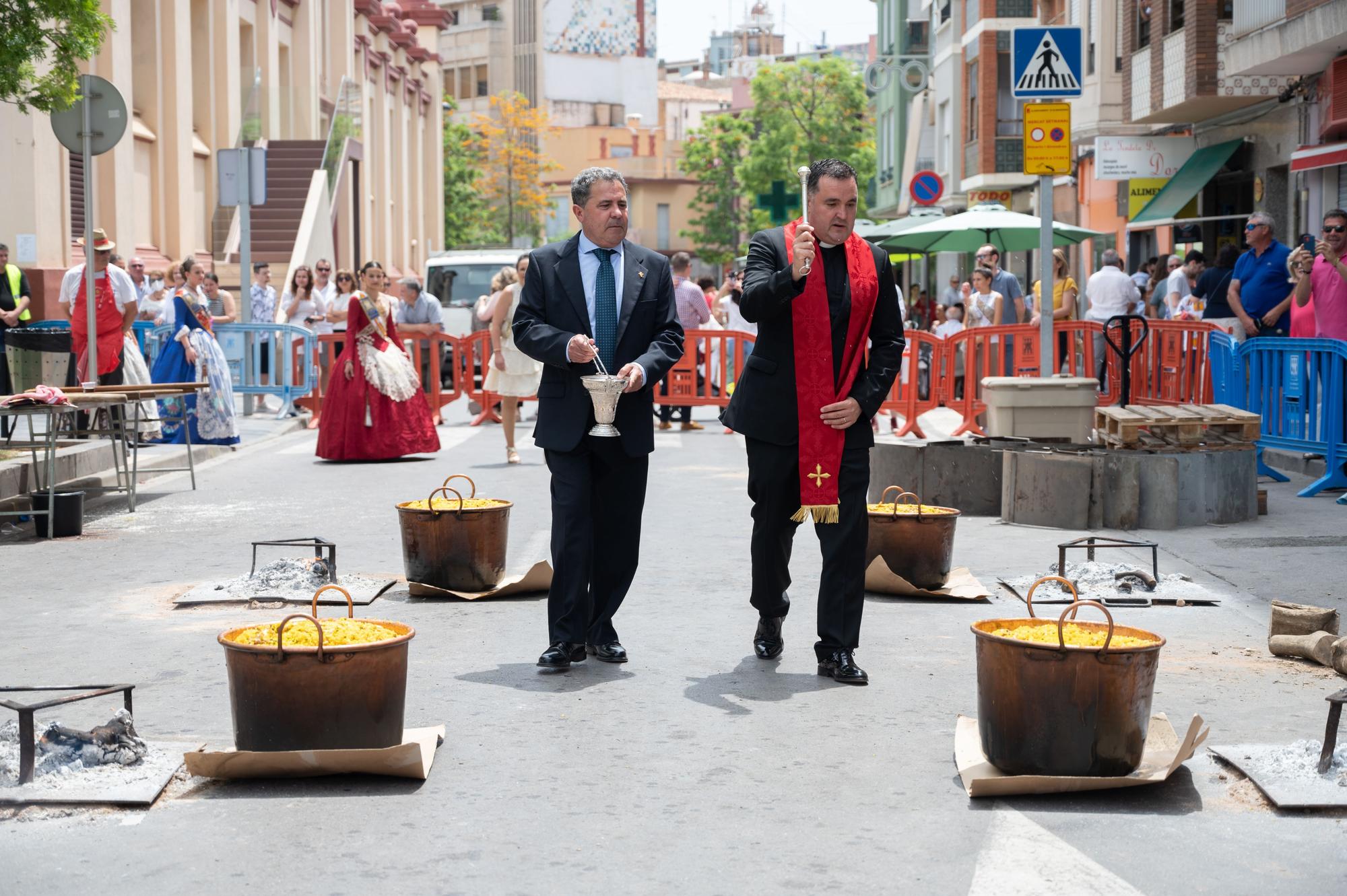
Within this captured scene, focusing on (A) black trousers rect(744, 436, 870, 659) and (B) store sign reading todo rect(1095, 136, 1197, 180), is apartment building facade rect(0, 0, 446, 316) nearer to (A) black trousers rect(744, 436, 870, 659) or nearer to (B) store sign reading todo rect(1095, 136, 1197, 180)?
(B) store sign reading todo rect(1095, 136, 1197, 180)

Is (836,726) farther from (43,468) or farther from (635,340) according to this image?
(43,468)

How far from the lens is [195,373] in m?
16.6

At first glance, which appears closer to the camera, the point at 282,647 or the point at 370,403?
the point at 282,647

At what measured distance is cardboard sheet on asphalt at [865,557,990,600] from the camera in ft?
27.9

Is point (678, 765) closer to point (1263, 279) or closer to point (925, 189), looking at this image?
point (1263, 279)

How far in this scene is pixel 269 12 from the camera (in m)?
38.7

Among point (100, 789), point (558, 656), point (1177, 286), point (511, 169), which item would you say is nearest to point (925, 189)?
point (1177, 286)

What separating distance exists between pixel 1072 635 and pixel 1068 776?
1.30 feet

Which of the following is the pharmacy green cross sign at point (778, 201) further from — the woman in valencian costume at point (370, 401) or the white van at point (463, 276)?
the woman in valencian costume at point (370, 401)

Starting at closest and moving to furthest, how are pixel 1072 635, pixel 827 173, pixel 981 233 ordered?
pixel 1072 635 < pixel 827 173 < pixel 981 233

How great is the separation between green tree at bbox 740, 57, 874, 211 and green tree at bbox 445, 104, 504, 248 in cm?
1253

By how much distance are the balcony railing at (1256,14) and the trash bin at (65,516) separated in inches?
655

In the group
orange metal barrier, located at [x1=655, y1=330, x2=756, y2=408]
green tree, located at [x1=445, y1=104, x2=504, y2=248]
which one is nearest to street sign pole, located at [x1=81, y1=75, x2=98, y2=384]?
orange metal barrier, located at [x1=655, y1=330, x2=756, y2=408]

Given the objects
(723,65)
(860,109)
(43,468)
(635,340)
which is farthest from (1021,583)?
(723,65)
